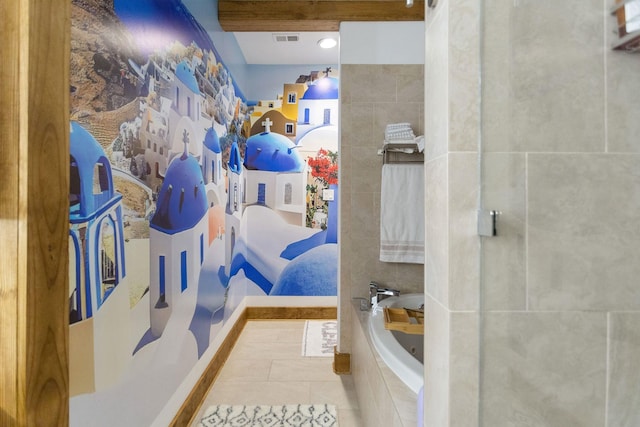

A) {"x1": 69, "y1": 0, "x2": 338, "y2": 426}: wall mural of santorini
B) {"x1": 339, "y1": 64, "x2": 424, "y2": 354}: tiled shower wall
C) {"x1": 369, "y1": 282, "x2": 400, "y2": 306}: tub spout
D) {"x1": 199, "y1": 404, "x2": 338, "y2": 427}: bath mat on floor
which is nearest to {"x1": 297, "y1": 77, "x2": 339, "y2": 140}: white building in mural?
{"x1": 69, "y1": 0, "x2": 338, "y2": 426}: wall mural of santorini

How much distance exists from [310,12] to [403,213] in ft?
5.57

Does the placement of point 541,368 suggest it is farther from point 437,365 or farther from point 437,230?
point 437,230

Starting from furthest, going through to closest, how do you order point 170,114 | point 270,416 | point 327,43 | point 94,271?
1. point 327,43
2. point 270,416
3. point 170,114
4. point 94,271

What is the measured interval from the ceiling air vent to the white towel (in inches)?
63.7

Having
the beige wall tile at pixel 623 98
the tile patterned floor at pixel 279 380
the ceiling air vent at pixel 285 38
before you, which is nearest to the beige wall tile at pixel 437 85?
the beige wall tile at pixel 623 98

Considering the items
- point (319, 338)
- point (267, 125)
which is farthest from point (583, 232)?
point (267, 125)

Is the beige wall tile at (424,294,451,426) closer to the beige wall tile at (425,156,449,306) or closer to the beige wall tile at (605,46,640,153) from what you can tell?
the beige wall tile at (425,156,449,306)

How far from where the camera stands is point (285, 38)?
3.14 metres

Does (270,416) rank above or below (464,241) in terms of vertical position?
below

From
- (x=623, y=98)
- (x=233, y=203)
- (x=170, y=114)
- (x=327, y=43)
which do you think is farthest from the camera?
(x=327, y=43)

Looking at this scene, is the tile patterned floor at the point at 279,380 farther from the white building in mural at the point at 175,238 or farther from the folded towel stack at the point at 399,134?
the folded towel stack at the point at 399,134

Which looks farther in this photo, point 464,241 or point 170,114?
point 170,114

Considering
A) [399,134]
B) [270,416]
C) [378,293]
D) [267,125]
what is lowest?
[270,416]

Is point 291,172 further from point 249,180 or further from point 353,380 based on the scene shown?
point 353,380
